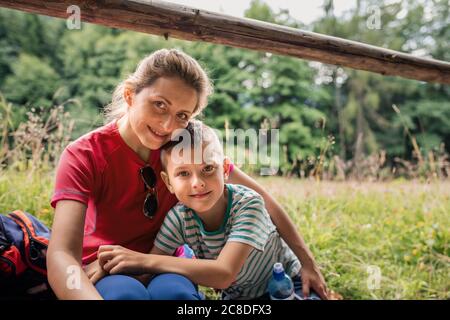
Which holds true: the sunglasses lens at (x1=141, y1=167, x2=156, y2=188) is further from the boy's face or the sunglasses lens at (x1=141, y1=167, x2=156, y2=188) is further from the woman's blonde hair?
the woman's blonde hair

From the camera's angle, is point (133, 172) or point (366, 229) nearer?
point (133, 172)

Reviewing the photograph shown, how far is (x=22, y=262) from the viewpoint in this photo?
1311 mm

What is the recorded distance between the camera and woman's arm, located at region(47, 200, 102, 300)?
108 cm

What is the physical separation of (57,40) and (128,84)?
1005 centimetres

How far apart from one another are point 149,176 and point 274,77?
958 cm

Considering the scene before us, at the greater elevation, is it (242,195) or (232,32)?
(232,32)

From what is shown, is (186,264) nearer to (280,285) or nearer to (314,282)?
(280,285)

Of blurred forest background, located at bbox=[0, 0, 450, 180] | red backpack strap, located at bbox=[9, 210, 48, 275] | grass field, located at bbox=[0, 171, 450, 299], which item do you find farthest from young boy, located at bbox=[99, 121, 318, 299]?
blurred forest background, located at bbox=[0, 0, 450, 180]

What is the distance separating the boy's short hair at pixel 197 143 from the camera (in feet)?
4.41

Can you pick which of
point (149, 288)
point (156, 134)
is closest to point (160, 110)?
point (156, 134)

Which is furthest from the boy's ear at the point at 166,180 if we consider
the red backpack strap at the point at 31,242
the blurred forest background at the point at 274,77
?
the blurred forest background at the point at 274,77

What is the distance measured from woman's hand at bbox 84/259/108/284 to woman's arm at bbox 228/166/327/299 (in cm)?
63

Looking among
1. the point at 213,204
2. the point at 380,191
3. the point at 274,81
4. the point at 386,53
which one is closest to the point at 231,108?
the point at 274,81

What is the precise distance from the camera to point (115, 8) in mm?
1359
